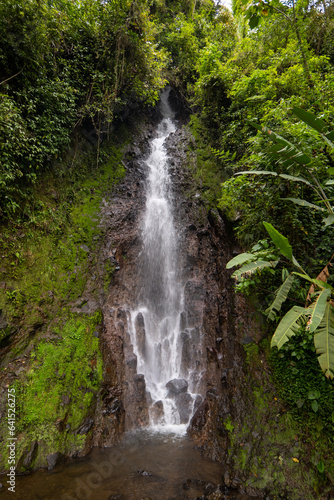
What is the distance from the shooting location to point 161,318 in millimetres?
7148

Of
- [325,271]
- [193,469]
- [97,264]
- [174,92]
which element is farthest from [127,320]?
[174,92]

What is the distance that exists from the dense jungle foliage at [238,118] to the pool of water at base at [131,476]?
2088 mm

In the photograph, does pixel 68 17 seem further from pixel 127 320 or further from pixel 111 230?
pixel 127 320

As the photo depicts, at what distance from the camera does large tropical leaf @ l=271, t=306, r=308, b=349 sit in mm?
2988

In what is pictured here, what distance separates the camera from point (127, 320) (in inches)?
264

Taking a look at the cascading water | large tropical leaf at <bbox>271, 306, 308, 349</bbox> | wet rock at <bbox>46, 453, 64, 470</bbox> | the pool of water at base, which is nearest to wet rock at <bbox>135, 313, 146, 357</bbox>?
the cascading water

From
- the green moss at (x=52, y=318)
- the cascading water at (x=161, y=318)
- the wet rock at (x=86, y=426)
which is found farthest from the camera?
the cascading water at (x=161, y=318)

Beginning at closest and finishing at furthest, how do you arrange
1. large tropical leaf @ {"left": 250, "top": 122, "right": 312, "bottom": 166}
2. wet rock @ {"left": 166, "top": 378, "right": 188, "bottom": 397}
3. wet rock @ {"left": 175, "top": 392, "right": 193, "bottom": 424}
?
large tropical leaf @ {"left": 250, "top": 122, "right": 312, "bottom": 166} → wet rock @ {"left": 175, "top": 392, "right": 193, "bottom": 424} → wet rock @ {"left": 166, "top": 378, "right": 188, "bottom": 397}

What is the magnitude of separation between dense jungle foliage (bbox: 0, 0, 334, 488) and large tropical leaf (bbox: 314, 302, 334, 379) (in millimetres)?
23

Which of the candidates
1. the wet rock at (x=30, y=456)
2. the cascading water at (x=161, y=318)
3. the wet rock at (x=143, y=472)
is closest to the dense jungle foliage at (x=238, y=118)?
the cascading water at (x=161, y=318)

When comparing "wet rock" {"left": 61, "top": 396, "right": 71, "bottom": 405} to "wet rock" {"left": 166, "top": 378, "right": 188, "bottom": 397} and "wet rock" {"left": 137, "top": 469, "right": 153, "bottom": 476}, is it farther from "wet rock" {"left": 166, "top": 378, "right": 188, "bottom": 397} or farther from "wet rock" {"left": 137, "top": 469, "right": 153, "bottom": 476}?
"wet rock" {"left": 166, "top": 378, "right": 188, "bottom": 397}

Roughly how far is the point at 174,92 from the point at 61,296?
13553 mm

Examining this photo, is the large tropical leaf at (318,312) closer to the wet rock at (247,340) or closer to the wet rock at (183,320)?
the wet rock at (247,340)

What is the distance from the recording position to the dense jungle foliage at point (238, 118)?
3971mm
